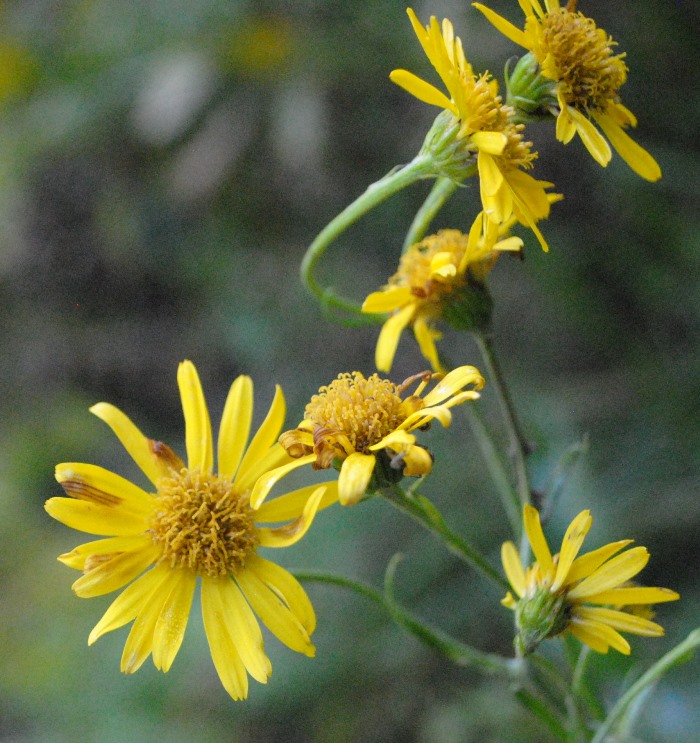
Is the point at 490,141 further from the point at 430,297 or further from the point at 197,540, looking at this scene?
the point at 197,540

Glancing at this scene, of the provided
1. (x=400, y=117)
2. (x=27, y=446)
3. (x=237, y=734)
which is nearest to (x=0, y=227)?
(x=27, y=446)

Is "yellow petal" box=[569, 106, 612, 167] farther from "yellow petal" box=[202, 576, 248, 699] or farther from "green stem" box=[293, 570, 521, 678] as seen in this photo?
"yellow petal" box=[202, 576, 248, 699]

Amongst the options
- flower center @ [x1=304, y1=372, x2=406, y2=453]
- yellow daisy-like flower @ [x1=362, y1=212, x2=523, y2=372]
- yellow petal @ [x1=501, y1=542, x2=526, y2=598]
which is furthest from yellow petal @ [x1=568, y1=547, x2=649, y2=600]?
yellow daisy-like flower @ [x1=362, y1=212, x2=523, y2=372]

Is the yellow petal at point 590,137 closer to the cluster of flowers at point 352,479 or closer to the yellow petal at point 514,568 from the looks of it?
the cluster of flowers at point 352,479

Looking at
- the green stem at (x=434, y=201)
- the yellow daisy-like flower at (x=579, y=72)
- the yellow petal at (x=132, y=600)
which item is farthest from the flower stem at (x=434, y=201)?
the yellow petal at (x=132, y=600)

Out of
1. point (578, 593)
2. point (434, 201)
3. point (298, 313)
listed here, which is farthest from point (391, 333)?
point (298, 313)

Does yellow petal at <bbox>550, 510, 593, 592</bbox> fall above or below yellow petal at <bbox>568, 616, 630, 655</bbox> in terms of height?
above
